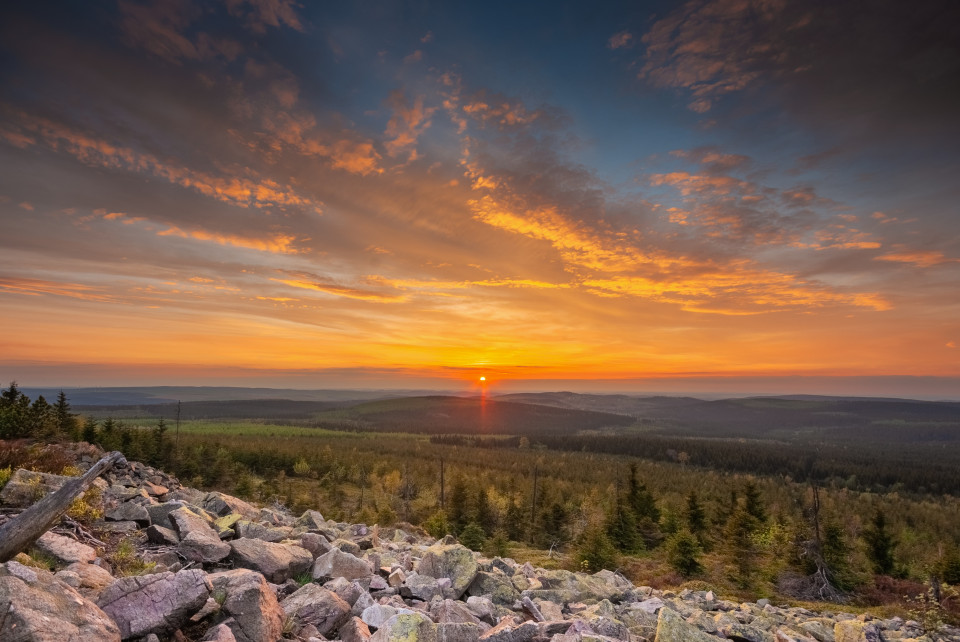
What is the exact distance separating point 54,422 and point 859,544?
9632cm

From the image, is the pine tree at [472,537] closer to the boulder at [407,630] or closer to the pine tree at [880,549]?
the boulder at [407,630]

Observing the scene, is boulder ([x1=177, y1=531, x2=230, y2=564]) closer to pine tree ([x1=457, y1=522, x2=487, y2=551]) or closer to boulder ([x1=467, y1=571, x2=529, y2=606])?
boulder ([x1=467, y1=571, x2=529, y2=606])

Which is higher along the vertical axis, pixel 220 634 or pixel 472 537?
pixel 220 634

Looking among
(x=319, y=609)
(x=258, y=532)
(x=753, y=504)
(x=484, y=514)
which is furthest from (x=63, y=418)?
(x=753, y=504)

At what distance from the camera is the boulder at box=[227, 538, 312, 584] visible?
1222 centimetres

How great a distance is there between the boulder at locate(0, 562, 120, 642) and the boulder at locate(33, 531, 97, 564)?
3662 millimetres

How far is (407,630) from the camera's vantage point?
8.99 meters

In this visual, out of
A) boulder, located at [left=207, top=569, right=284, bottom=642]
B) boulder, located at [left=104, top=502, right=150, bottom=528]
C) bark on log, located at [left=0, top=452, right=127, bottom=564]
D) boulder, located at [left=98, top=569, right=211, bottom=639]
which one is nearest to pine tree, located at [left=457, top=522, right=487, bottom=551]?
boulder, located at [left=104, top=502, right=150, bottom=528]

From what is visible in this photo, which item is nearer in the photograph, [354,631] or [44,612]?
[44,612]

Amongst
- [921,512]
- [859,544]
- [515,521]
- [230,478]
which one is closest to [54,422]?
[230,478]

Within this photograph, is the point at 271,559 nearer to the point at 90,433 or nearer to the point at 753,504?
the point at 753,504

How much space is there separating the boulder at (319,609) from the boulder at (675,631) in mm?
8049

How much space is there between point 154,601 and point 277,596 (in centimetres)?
379

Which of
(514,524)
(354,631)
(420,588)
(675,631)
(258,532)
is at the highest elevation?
(354,631)
